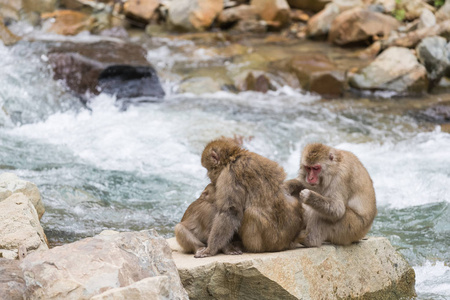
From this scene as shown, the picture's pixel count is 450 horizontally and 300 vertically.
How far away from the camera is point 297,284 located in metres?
4.14

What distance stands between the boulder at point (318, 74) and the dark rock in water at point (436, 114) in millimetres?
1850

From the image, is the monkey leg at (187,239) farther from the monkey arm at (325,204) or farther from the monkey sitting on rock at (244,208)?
the monkey arm at (325,204)

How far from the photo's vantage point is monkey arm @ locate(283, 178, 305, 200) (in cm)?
453

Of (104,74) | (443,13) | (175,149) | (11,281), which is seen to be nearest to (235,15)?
(443,13)

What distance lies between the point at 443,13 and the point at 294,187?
41.9ft

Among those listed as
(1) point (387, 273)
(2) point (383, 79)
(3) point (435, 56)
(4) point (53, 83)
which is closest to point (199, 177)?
(1) point (387, 273)

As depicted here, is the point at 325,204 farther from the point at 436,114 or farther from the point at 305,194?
the point at 436,114

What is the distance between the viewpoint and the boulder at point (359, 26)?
49.6 feet

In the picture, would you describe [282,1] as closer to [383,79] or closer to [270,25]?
[270,25]

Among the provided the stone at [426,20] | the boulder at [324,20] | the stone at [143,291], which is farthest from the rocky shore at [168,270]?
the boulder at [324,20]

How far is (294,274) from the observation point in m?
4.15

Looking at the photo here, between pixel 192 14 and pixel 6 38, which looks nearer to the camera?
pixel 6 38

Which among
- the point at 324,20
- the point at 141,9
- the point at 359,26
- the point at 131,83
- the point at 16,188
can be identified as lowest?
the point at 131,83

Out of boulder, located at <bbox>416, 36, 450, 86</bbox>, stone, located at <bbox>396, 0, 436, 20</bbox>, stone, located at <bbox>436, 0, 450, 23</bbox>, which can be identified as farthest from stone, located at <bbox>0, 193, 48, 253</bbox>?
stone, located at <bbox>396, 0, 436, 20</bbox>
